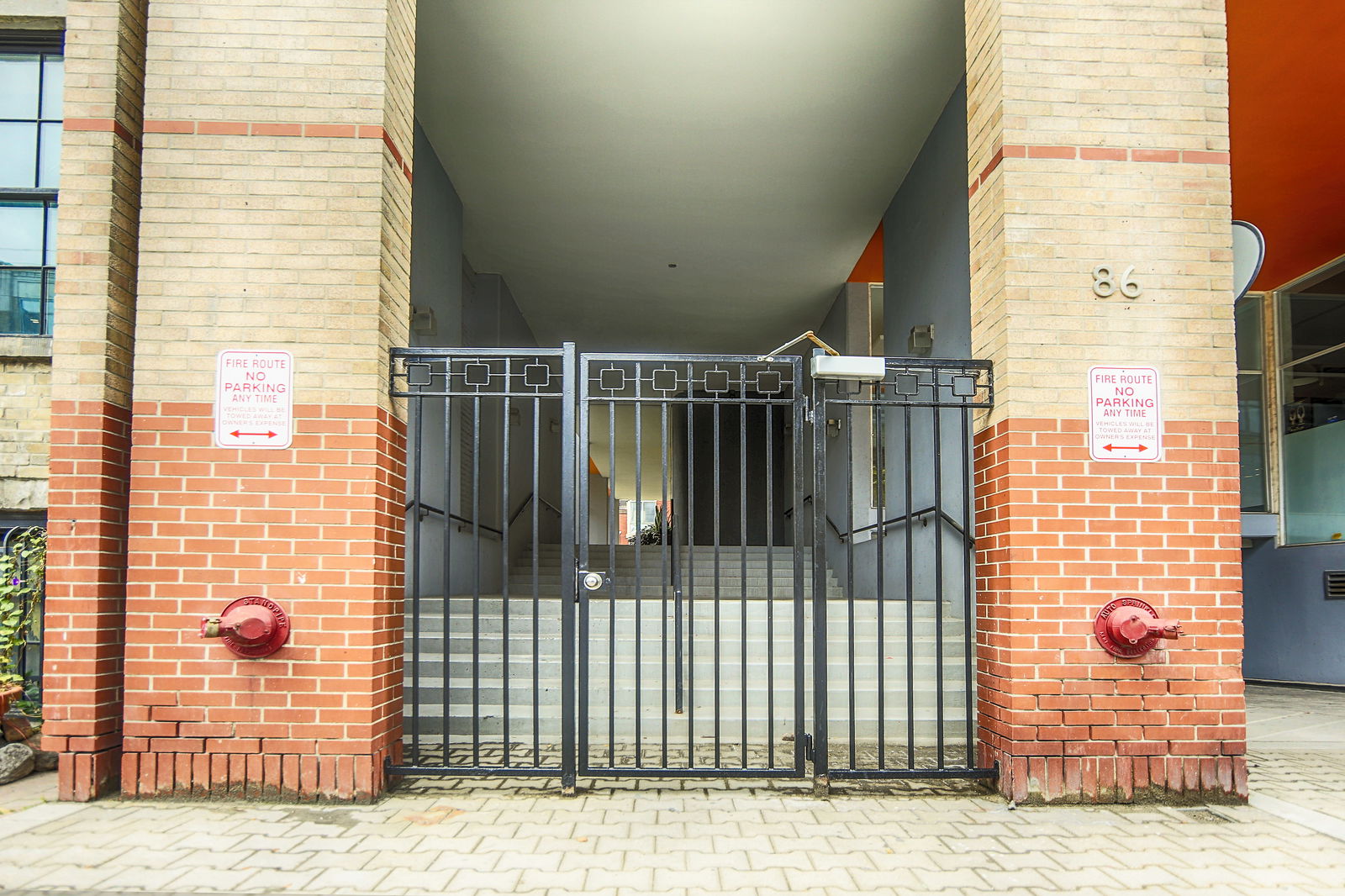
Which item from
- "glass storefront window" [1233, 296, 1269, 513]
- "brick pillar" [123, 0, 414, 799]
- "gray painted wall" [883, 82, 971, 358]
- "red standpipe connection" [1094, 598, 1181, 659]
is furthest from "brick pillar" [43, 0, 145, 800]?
"glass storefront window" [1233, 296, 1269, 513]

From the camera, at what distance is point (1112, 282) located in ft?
14.1

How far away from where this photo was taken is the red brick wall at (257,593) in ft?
13.3

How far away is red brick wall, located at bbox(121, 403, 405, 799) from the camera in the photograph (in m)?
4.04

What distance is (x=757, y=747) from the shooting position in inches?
203

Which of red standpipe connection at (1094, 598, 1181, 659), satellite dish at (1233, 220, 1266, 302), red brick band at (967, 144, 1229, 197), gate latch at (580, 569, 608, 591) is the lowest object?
red standpipe connection at (1094, 598, 1181, 659)

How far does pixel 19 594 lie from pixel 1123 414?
561 centimetres

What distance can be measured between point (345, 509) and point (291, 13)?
2.33 metres

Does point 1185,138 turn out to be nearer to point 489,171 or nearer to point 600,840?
point 600,840

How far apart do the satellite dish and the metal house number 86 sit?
1.89 feet

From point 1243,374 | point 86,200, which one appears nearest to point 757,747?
point 86,200

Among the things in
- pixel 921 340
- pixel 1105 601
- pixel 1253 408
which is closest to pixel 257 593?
pixel 1105 601

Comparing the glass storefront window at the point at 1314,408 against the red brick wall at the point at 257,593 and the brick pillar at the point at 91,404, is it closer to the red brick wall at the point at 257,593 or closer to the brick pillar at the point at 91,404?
the red brick wall at the point at 257,593

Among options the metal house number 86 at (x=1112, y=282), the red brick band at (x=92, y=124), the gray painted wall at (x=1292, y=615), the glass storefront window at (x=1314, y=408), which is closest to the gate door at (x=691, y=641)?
the metal house number 86 at (x=1112, y=282)

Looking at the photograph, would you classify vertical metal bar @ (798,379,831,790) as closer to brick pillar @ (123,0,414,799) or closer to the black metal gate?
the black metal gate
